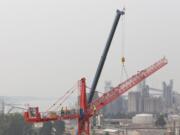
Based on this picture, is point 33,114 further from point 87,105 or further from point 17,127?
point 17,127

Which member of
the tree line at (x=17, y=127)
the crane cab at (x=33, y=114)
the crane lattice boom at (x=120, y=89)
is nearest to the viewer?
the crane cab at (x=33, y=114)

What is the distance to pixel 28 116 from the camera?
1795 inches

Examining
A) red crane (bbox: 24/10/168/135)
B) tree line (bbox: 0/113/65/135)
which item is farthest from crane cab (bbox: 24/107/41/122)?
tree line (bbox: 0/113/65/135)

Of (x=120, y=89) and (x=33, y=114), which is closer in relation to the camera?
(x=33, y=114)

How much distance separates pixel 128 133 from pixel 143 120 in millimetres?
29940

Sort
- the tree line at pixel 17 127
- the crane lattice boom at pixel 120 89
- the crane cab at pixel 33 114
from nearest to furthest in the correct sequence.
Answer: the crane cab at pixel 33 114, the crane lattice boom at pixel 120 89, the tree line at pixel 17 127

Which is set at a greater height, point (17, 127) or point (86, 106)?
point (86, 106)

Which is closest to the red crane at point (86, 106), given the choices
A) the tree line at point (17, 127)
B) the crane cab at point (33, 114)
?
the crane cab at point (33, 114)

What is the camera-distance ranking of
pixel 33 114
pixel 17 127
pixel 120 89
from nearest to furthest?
pixel 33 114 → pixel 120 89 → pixel 17 127

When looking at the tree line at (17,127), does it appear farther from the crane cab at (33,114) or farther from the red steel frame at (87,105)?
the crane cab at (33,114)

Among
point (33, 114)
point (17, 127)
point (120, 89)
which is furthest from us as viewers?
Result: point (17, 127)

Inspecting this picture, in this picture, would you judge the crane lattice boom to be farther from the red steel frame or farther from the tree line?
the tree line

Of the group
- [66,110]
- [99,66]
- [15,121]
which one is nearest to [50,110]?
[66,110]

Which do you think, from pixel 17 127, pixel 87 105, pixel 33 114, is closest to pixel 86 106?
pixel 87 105
